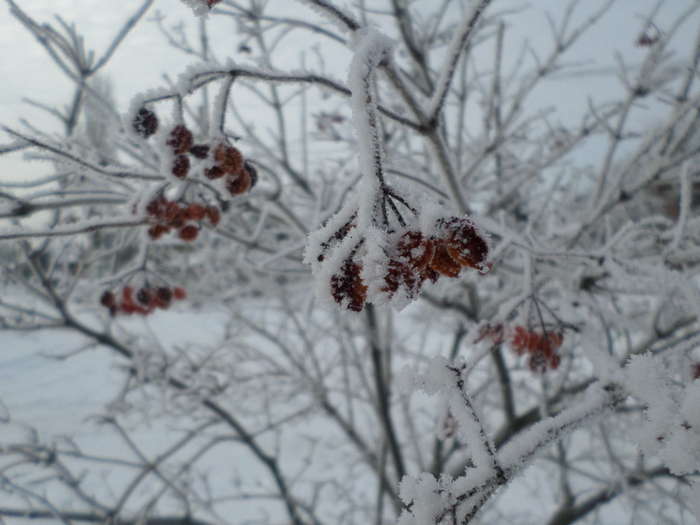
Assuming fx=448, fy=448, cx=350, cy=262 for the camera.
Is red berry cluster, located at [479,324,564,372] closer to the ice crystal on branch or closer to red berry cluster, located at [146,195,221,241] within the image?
red berry cluster, located at [146,195,221,241]

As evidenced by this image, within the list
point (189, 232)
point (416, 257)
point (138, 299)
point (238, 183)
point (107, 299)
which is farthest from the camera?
point (107, 299)

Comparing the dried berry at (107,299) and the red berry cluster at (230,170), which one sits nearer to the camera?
the red berry cluster at (230,170)

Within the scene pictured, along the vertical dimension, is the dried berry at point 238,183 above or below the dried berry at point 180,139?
below

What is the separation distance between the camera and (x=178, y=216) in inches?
53.3

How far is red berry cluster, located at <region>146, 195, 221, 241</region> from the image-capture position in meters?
1.31

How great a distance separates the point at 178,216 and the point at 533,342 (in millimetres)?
1172

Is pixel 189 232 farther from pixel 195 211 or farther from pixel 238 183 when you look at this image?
pixel 238 183

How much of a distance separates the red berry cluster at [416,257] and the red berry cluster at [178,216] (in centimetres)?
81

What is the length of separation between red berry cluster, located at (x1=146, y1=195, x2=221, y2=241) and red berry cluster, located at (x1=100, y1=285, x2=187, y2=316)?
0.57 meters

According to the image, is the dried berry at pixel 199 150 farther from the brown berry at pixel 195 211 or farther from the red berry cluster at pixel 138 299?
the red berry cluster at pixel 138 299

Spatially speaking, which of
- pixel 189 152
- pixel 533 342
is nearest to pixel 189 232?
pixel 189 152

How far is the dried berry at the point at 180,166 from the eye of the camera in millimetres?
1044

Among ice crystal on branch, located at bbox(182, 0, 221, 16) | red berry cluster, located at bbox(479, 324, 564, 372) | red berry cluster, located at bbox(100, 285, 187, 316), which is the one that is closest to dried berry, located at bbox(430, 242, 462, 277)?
ice crystal on branch, located at bbox(182, 0, 221, 16)

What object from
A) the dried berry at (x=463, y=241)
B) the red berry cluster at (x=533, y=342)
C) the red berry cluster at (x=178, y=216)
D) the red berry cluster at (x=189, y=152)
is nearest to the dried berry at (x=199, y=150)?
the red berry cluster at (x=189, y=152)
